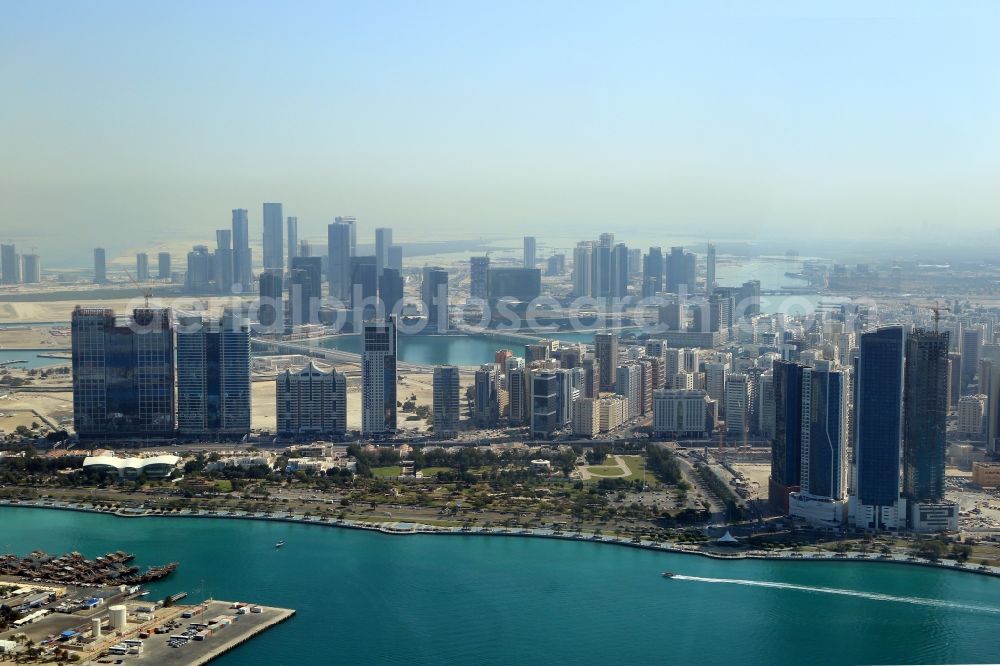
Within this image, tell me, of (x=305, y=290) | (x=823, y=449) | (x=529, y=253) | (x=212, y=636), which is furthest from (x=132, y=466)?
(x=529, y=253)

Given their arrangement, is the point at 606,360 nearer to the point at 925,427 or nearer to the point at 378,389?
the point at 378,389

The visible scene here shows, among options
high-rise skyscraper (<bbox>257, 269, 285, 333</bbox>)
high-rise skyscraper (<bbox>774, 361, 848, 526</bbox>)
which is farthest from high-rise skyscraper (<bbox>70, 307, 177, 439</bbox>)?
high-rise skyscraper (<bbox>257, 269, 285, 333</bbox>)

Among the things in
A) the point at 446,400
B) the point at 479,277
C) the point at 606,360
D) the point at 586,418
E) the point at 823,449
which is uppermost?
the point at 479,277

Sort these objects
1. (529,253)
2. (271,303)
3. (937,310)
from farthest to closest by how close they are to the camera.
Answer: (529,253)
(271,303)
(937,310)

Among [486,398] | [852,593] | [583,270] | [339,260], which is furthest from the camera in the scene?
[339,260]

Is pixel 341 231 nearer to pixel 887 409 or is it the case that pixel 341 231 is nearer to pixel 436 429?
pixel 436 429

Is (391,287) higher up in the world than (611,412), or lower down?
higher up

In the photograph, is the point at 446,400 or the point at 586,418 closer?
the point at 586,418

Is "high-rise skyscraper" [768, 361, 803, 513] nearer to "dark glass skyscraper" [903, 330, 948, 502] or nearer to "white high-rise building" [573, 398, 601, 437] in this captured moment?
"dark glass skyscraper" [903, 330, 948, 502]
